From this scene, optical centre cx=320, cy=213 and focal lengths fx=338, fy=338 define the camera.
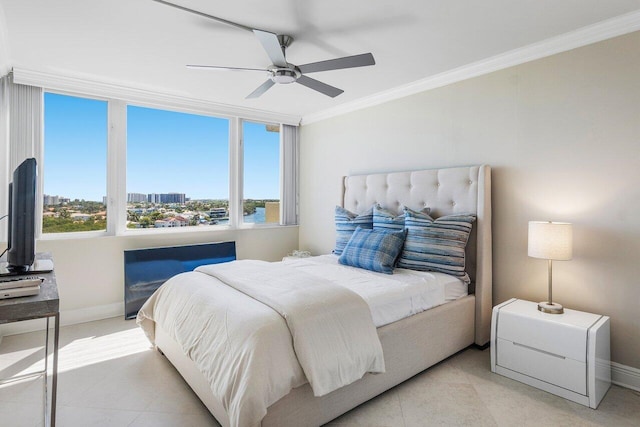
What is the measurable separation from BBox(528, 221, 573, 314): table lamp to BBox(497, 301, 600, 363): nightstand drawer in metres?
0.09

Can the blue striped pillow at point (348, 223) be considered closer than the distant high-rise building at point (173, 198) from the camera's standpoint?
Yes

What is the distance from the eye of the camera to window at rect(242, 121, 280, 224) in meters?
4.91

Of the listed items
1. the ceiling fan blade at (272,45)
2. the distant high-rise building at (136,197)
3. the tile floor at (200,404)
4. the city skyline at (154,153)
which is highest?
the ceiling fan blade at (272,45)

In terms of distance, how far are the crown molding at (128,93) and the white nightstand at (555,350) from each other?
3866mm

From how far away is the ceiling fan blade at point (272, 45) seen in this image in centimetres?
203

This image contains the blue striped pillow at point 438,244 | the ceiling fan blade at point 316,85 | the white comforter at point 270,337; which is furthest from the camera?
the blue striped pillow at point 438,244

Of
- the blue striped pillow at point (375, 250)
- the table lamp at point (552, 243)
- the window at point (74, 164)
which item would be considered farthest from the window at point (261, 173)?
the table lamp at point (552, 243)

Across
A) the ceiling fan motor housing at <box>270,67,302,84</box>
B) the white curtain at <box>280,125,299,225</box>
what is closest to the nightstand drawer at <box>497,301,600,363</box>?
the ceiling fan motor housing at <box>270,67,302,84</box>

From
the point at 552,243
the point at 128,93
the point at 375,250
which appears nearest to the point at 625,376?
the point at 552,243

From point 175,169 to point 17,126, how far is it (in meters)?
1.54

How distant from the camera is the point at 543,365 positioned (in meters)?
2.32

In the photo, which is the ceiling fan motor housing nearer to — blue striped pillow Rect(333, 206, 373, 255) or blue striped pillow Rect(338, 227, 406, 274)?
blue striped pillow Rect(338, 227, 406, 274)

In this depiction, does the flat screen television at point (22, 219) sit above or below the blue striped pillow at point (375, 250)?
above

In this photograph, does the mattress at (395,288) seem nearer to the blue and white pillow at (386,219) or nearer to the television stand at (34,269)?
the blue and white pillow at (386,219)
